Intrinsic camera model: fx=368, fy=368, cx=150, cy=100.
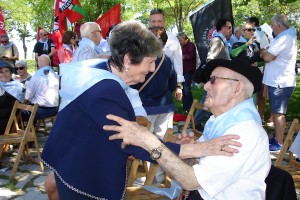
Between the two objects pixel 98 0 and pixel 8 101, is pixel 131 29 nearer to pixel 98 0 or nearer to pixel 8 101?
pixel 8 101

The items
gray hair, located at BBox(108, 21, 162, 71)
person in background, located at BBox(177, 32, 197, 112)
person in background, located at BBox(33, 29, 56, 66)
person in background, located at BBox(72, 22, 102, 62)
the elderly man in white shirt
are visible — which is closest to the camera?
gray hair, located at BBox(108, 21, 162, 71)

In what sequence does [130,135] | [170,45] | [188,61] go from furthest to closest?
[188,61]
[170,45]
[130,135]

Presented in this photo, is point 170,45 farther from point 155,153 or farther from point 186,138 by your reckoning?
point 155,153

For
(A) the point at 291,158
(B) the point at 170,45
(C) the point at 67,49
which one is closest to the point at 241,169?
(A) the point at 291,158

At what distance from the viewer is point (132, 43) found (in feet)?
6.11

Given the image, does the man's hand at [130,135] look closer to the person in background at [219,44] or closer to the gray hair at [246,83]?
the gray hair at [246,83]

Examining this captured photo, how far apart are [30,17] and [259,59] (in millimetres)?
31000

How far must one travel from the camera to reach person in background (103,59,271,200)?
1747 millimetres

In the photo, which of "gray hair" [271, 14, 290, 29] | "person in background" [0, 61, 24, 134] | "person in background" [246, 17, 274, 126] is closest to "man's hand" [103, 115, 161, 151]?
"person in background" [0, 61, 24, 134]

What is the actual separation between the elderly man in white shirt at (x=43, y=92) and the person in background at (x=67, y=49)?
1163 mm

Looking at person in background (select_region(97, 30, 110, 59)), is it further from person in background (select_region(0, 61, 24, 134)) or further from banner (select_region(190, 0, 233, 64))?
banner (select_region(190, 0, 233, 64))

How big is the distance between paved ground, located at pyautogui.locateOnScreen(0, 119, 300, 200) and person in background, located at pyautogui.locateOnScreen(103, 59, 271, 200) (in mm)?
2345

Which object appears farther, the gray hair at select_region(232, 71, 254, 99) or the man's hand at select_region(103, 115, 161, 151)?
the gray hair at select_region(232, 71, 254, 99)

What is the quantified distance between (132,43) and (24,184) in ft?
10.3
